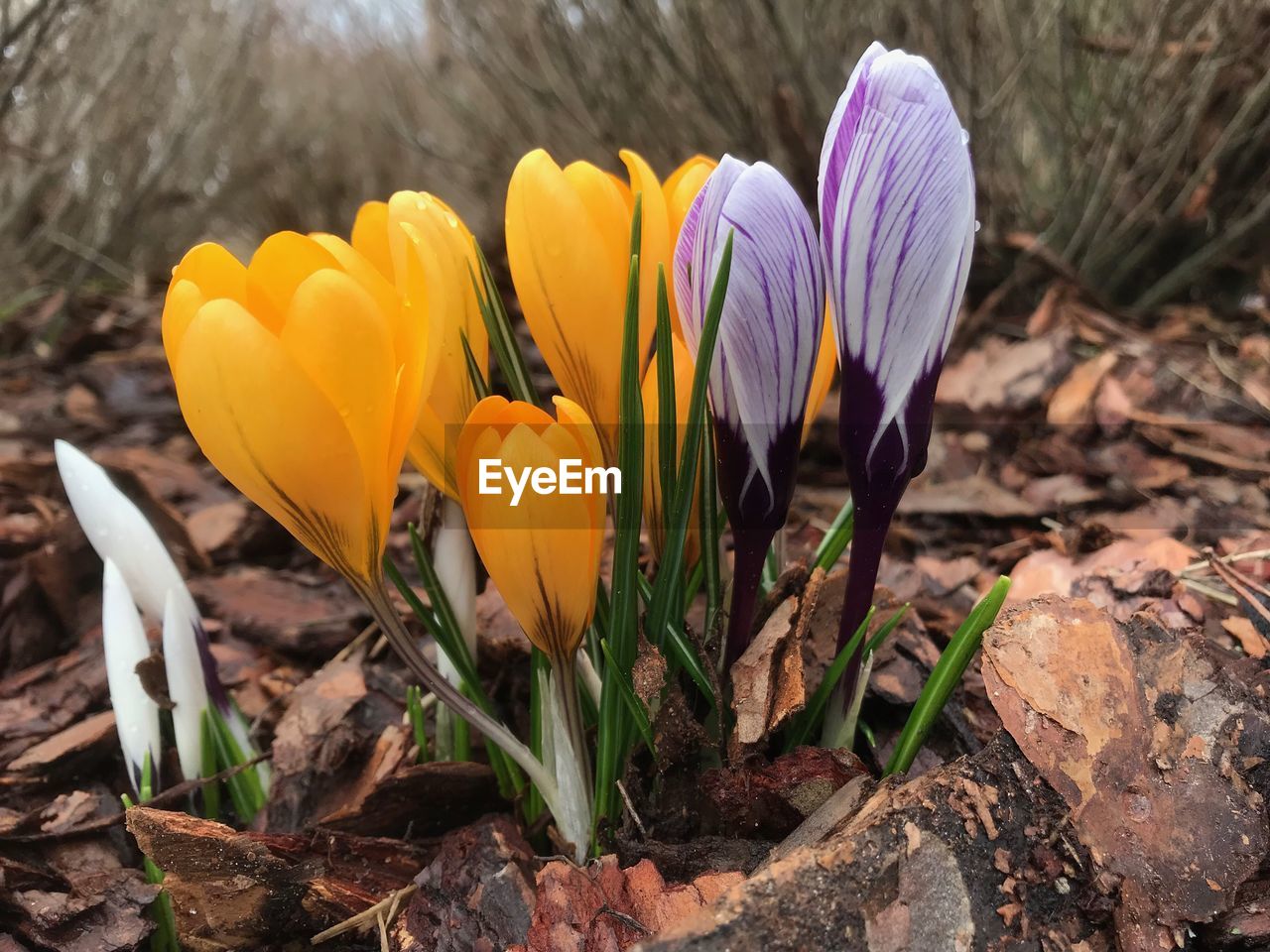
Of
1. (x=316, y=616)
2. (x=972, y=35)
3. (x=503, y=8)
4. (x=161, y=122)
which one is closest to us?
(x=316, y=616)

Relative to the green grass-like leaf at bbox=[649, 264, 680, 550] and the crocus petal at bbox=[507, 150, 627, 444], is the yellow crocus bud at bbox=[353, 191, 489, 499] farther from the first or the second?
the green grass-like leaf at bbox=[649, 264, 680, 550]

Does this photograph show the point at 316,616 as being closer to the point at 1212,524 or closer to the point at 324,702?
the point at 324,702

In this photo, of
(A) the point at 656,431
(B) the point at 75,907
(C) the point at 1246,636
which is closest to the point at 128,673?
(B) the point at 75,907

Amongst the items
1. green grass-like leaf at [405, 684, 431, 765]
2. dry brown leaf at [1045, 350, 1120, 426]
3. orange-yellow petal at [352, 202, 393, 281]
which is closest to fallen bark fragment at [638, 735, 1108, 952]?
→ green grass-like leaf at [405, 684, 431, 765]

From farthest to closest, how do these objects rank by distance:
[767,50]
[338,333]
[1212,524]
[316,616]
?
1. [767,50]
2. [1212,524]
3. [316,616]
4. [338,333]

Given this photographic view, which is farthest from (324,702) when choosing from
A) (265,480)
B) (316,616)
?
(265,480)

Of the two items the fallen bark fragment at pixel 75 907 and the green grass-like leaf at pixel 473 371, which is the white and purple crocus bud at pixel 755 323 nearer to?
the green grass-like leaf at pixel 473 371
